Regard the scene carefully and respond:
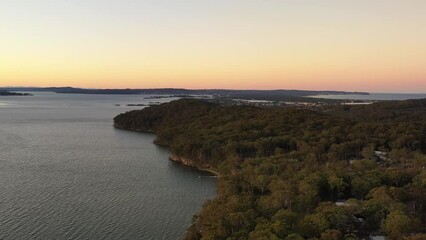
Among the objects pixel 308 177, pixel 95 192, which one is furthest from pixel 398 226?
pixel 95 192

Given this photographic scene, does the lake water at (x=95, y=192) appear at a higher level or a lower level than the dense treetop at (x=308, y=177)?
lower

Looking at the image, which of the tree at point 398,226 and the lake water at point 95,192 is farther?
the lake water at point 95,192

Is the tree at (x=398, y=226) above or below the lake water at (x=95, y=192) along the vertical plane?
above

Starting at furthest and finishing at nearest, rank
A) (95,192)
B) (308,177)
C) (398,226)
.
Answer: (95,192) → (308,177) → (398,226)

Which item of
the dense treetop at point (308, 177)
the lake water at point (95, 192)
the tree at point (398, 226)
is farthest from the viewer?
the lake water at point (95, 192)

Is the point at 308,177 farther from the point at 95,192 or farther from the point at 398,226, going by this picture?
the point at 95,192

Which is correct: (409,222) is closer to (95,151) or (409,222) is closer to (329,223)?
(329,223)

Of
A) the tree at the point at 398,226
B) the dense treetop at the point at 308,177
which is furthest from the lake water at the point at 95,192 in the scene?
the tree at the point at 398,226

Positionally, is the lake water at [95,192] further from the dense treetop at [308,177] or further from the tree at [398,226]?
the tree at [398,226]

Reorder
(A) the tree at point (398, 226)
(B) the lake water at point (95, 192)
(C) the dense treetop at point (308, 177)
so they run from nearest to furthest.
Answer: (A) the tree at point (398, 226) < (C) the dense treetop at point (308, 177) < (B) the lake water at point (95, 192)
